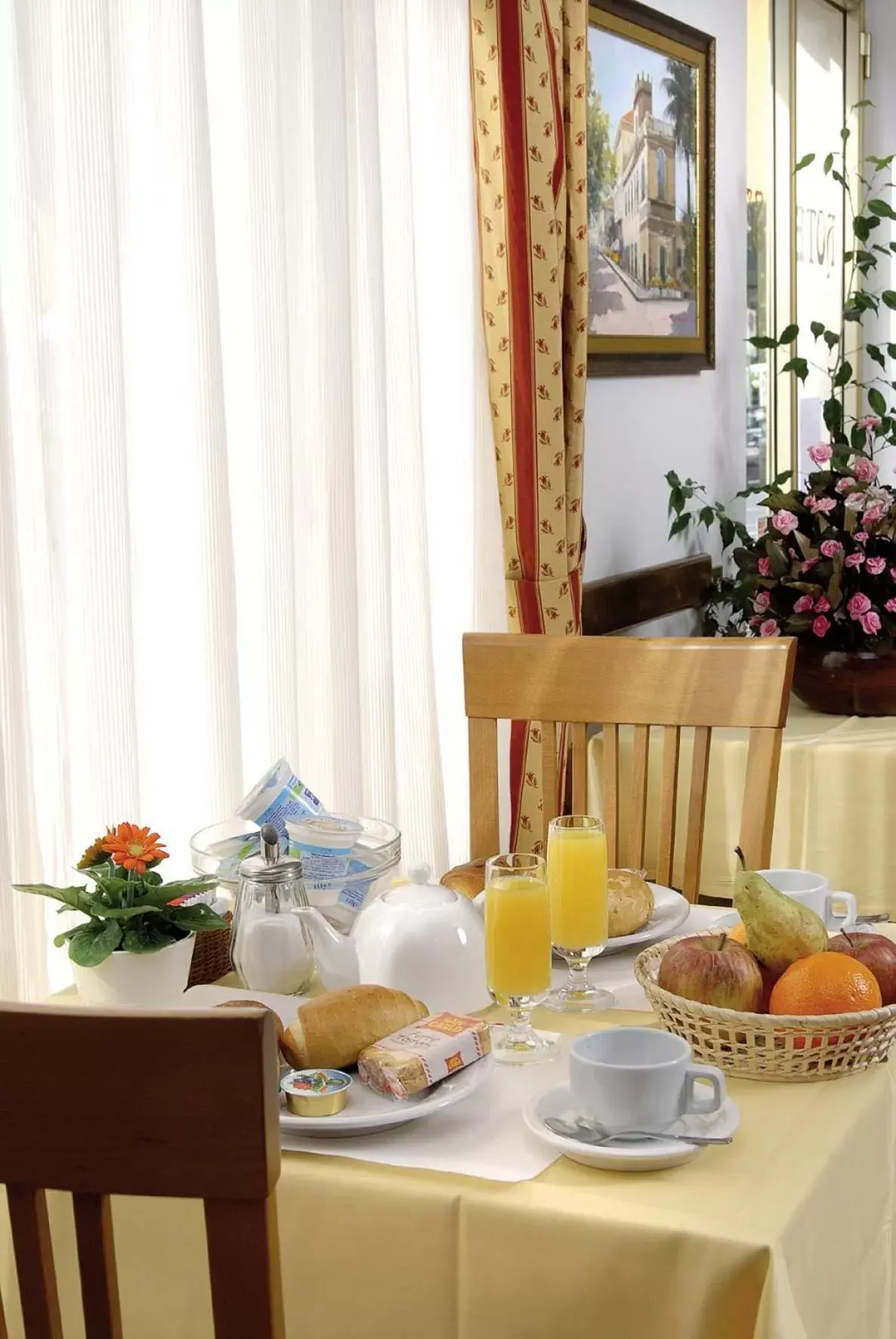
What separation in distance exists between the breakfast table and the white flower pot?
0.65 ft

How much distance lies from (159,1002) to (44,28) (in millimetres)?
1142

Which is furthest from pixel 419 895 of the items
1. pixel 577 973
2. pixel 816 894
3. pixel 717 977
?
pixel 816 894

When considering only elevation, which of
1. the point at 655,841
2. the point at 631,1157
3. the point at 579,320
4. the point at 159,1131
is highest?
the point at 579,320

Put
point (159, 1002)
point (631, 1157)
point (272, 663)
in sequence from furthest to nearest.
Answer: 1. point (272, 663)
2. point (159, 1002)
3. point (631, 1157)

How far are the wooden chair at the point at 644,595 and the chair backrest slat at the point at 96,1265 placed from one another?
2.41 meters

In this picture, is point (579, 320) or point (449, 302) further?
point (579, 320)

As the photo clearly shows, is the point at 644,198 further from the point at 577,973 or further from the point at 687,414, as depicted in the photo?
the point at 577,973

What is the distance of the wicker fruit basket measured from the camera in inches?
45.1

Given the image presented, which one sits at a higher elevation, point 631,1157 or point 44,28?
point 44,28

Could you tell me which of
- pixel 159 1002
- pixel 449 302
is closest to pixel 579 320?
pixel 449 302

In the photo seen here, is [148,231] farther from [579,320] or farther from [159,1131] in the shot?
[159,1131]

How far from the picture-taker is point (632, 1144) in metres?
1.04

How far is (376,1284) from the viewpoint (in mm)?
1023

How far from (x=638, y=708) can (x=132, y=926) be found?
0.85 meters
